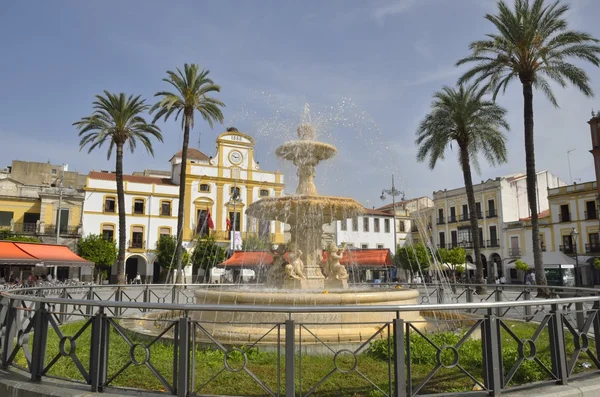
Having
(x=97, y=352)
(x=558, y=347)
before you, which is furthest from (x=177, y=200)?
(x=558, y=347)

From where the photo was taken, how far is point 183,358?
173 inches

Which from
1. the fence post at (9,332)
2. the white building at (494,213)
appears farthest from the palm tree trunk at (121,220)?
the white building at (494,213)

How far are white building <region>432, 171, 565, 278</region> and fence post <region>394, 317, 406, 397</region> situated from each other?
49.5 m

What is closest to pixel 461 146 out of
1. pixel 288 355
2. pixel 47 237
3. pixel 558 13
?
pixel 558 13

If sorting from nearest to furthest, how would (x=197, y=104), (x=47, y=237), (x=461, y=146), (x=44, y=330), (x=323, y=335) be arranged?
(x=44, y=330)
(x=323, y=335)
(x=461, y=146)
(x=197, y=104)
(x=47, y=237)

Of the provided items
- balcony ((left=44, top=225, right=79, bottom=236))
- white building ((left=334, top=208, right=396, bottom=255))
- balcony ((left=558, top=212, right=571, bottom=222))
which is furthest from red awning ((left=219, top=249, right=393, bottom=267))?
balcony ((left=558, top=212, right=571, bottom=222))

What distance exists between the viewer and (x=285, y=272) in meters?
11.8

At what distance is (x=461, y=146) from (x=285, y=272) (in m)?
19.4

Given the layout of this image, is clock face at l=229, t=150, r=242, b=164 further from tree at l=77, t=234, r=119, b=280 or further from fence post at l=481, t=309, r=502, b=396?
fence post at l=481, t=309, r=502, b=396

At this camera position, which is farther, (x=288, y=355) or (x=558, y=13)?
(x=558, y=13)

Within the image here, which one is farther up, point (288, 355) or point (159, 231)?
point (159, 231)

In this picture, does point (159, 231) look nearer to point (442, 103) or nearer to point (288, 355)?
point (442, 103)

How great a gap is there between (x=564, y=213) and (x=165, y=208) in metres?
41.5

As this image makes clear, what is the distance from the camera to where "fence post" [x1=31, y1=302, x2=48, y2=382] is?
198 inches
